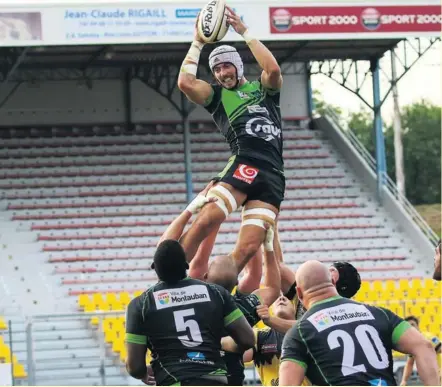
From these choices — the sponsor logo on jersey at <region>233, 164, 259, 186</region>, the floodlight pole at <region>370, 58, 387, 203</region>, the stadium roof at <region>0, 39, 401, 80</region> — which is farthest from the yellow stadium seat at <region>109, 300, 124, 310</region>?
the sponsor logo on jersey at <region>233, 164, 259, 186</region>

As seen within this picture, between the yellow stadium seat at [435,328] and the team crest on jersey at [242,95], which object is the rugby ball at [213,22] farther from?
the yellow stadium seat at [435,328]

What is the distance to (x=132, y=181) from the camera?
30500mm

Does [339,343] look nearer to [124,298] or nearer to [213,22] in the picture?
[213,22]

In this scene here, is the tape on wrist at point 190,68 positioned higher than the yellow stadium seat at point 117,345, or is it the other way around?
the tape on wrist at point 190,68

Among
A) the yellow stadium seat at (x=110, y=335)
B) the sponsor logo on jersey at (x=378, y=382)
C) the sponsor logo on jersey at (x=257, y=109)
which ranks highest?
the sponsor logo on jersey at (x=257, y=109)

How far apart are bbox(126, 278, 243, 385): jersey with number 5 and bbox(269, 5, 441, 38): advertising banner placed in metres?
19.5

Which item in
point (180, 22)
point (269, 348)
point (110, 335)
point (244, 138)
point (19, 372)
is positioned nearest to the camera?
point (269, 348)

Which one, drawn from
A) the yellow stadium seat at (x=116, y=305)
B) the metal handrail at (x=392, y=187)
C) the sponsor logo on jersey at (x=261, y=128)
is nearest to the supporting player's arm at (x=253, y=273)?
the sponsor logo on jersey at (x=261, y=128)

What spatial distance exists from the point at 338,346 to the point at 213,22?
348 centimetres

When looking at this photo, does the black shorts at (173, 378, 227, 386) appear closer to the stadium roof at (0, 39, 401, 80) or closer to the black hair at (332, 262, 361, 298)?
the black hair at (332, 262, 361, 298)

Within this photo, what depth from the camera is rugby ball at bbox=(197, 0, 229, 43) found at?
991cm

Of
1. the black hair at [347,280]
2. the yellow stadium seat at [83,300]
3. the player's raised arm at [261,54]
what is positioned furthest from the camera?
the yellow stadium seat at [83,300]

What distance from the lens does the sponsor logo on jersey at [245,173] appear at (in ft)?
33.5

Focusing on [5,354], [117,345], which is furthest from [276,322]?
[117,345]
